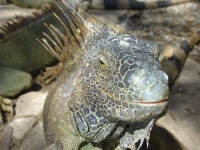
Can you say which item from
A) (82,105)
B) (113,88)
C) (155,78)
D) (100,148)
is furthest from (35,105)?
(155,78)

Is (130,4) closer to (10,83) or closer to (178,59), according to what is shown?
(178,59)

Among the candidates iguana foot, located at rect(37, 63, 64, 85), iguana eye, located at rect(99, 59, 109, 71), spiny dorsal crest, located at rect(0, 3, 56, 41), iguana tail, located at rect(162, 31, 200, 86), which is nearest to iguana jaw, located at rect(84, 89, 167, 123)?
iguana eye, located at rect(99, 59, 109, 71)

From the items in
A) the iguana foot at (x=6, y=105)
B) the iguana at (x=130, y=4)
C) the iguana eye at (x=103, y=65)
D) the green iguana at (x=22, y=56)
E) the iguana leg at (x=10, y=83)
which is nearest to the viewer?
the iguana eye at (x=103, y=65)

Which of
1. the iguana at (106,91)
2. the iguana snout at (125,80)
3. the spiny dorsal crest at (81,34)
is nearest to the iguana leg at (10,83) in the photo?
the iguana at (106,91)

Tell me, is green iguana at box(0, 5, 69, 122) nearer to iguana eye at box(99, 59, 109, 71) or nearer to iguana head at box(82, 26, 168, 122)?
iguana head at box(82, 26, 168, 122)

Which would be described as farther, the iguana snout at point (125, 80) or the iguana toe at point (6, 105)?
the iguana toe at point (6, 105)

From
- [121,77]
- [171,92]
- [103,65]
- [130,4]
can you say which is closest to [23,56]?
[171,92]

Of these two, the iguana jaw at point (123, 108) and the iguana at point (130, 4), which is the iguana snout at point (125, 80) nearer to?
the iguana jaw at point (123, 108)

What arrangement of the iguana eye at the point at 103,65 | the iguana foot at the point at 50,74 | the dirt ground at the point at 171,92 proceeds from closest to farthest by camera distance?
the iguana eye at the point at 103,65
the dirt ground at the point at 171,92
the iguana foot at the point at 50,74
